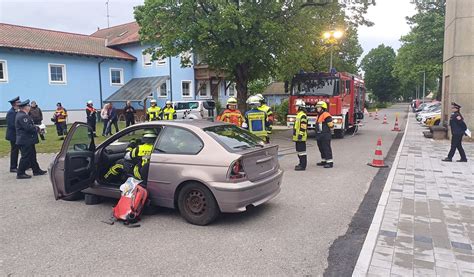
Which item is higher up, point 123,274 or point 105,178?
point 105,178

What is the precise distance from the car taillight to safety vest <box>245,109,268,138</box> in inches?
163

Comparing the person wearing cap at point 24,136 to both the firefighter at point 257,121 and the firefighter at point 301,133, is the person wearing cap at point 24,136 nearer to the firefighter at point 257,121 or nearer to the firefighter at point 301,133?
the firefighter at point 257,121

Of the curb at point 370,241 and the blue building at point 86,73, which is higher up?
the blue building at point 86,73

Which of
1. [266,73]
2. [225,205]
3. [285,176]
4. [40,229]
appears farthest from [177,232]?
[266,73]

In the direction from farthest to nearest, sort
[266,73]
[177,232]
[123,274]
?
[266,73] < [177,232] < [123,274]

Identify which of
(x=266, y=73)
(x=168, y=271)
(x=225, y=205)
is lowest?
(x=168, y=271)

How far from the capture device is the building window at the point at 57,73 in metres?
26.6

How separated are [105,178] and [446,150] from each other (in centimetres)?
1092

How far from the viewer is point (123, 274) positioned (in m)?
3.69

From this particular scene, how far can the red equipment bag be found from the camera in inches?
201

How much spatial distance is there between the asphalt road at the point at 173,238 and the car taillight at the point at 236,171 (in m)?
0.70

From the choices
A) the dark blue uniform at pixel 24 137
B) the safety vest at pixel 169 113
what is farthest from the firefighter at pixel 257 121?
the dark blue uniform at pixel 24 137

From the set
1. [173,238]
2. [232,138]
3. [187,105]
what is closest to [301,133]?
[232,138]

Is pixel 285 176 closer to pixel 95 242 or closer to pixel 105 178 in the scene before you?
pixel 105 178
